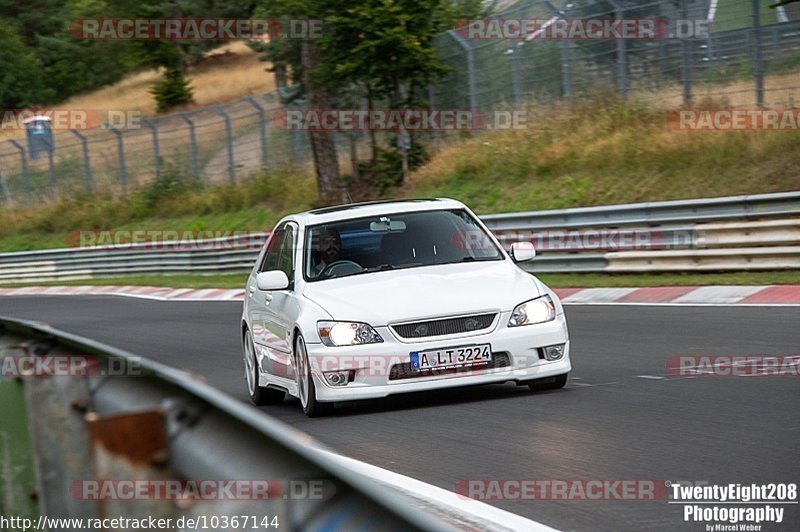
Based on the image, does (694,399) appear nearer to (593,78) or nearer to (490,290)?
(490,290)

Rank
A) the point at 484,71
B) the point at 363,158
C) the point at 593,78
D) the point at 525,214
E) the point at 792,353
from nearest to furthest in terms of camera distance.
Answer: the point at 792,353, the point at 525,214, the point at 593,78, the point at 484,71, the point at 363,158

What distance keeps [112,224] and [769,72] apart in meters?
26.9

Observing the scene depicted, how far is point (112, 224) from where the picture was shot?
146ft

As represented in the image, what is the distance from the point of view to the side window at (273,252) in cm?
1122

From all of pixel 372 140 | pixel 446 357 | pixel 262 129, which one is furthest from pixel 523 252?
pixel 262 129

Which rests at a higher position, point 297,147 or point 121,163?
point 297,147

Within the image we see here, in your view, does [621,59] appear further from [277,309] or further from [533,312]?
[533,312]

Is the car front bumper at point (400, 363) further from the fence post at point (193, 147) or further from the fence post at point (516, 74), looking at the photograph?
the fence post at point (193, 147)

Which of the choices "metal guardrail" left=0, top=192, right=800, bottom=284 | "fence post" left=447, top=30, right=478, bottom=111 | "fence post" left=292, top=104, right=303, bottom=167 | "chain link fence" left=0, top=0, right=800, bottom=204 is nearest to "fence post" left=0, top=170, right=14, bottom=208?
"chain link fence" left=0, top=0, right=800, bottom=204

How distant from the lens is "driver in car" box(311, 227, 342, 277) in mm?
10266

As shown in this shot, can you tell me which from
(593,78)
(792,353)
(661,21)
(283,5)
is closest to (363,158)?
A: (283,5)

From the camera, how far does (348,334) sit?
364 inches

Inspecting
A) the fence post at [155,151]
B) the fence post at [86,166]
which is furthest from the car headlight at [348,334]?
the fence post at [86,166]

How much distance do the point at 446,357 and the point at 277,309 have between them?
1.67 metres
